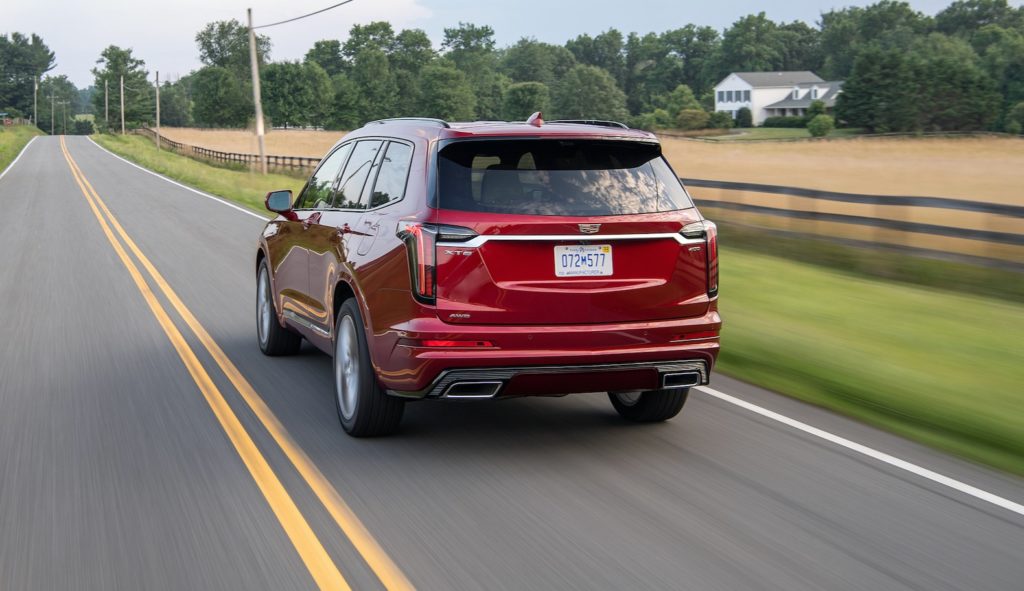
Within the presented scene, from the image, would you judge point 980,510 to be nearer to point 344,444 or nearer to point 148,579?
point 344,444

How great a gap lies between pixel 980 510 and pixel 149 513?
3.80 m

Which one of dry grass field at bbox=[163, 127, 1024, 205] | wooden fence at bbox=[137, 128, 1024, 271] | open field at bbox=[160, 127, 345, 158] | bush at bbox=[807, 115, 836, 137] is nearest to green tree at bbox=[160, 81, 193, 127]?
open field at bbox=[160, 127, 345, 158]

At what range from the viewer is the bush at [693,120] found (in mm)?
112188

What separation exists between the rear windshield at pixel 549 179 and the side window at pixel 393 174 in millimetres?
341

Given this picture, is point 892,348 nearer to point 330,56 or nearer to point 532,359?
point 532,359

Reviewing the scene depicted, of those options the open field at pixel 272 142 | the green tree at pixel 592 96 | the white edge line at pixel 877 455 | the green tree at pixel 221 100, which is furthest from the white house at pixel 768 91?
the white edge line at pixel 877 455

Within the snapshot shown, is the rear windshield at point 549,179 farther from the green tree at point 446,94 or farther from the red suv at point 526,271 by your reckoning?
the green tree at point 446,94

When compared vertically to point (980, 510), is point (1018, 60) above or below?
above

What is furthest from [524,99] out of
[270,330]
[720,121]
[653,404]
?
[653,404]

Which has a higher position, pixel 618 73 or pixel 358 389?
pixel 618 73

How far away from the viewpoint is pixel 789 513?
16.9ft

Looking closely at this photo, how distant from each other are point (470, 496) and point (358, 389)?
1.26 metres

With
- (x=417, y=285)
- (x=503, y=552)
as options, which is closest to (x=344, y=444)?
(x=417, y=285)

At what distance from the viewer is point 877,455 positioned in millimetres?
6254
